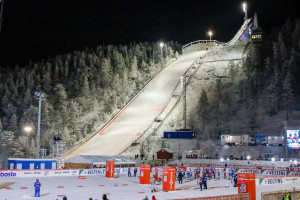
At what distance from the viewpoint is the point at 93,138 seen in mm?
73188

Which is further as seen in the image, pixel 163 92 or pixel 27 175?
pixel 163 92

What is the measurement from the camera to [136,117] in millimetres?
80125

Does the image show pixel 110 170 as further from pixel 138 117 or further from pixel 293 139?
pixel 138 117

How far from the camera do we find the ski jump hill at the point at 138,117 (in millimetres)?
65875

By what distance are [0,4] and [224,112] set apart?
55415 millimetres

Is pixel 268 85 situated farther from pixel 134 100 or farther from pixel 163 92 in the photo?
pixel 134 100

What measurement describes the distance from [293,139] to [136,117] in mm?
39764

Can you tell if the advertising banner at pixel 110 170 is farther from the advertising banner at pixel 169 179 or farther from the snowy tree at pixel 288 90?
the snowy tree at pixel 288 90

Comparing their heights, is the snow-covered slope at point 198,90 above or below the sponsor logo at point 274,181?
above

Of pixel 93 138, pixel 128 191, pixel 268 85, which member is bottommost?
pixel 128 191

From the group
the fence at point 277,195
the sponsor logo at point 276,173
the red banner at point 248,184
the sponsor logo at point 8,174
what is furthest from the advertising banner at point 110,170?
the fence at point 277,195

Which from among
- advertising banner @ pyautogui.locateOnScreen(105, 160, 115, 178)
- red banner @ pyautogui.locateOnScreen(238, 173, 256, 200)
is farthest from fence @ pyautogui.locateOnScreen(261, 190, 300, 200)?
advertising banner @ pyautogui.locateOnScreen(105, 160, 115, 178)

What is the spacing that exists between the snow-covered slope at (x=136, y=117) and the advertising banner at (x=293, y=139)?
2837 centimetres

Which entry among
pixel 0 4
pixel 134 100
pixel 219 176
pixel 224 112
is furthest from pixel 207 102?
pixel 0 4
